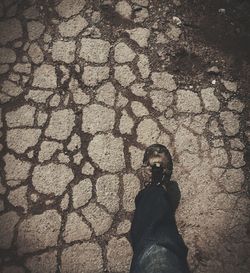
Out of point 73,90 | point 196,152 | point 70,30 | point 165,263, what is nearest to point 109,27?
point 70,30

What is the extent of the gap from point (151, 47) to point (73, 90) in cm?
70

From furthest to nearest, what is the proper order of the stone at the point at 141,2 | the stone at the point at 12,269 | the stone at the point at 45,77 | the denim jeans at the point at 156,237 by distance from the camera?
1. the stone at the point at 141,2
2. the stone at the point at 45,77
3. the stone at the point at 12,269
4. the denim jeans at the point at 156,237

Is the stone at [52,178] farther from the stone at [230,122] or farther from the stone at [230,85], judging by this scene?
the stone at [230,85]

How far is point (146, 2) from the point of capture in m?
3.05

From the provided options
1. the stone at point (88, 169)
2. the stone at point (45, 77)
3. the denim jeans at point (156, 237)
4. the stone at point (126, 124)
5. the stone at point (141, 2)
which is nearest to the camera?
the denim jeans at point (156, 237)

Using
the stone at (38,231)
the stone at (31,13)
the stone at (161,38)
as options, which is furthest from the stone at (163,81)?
the stone at (38,231)

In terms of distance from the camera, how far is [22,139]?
266 centimetres

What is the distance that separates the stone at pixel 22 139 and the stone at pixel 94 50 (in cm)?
69

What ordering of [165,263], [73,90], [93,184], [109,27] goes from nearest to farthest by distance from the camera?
[165,263], [93,184], [73,90], [109,27]

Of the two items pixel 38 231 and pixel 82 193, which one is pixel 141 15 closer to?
pixel 82 193

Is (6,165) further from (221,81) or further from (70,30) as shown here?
(221,81)

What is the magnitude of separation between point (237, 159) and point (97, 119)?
3.39 ft

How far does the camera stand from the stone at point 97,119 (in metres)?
2.70

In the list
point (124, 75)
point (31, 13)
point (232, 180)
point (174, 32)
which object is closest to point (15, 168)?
point (124, 75)
